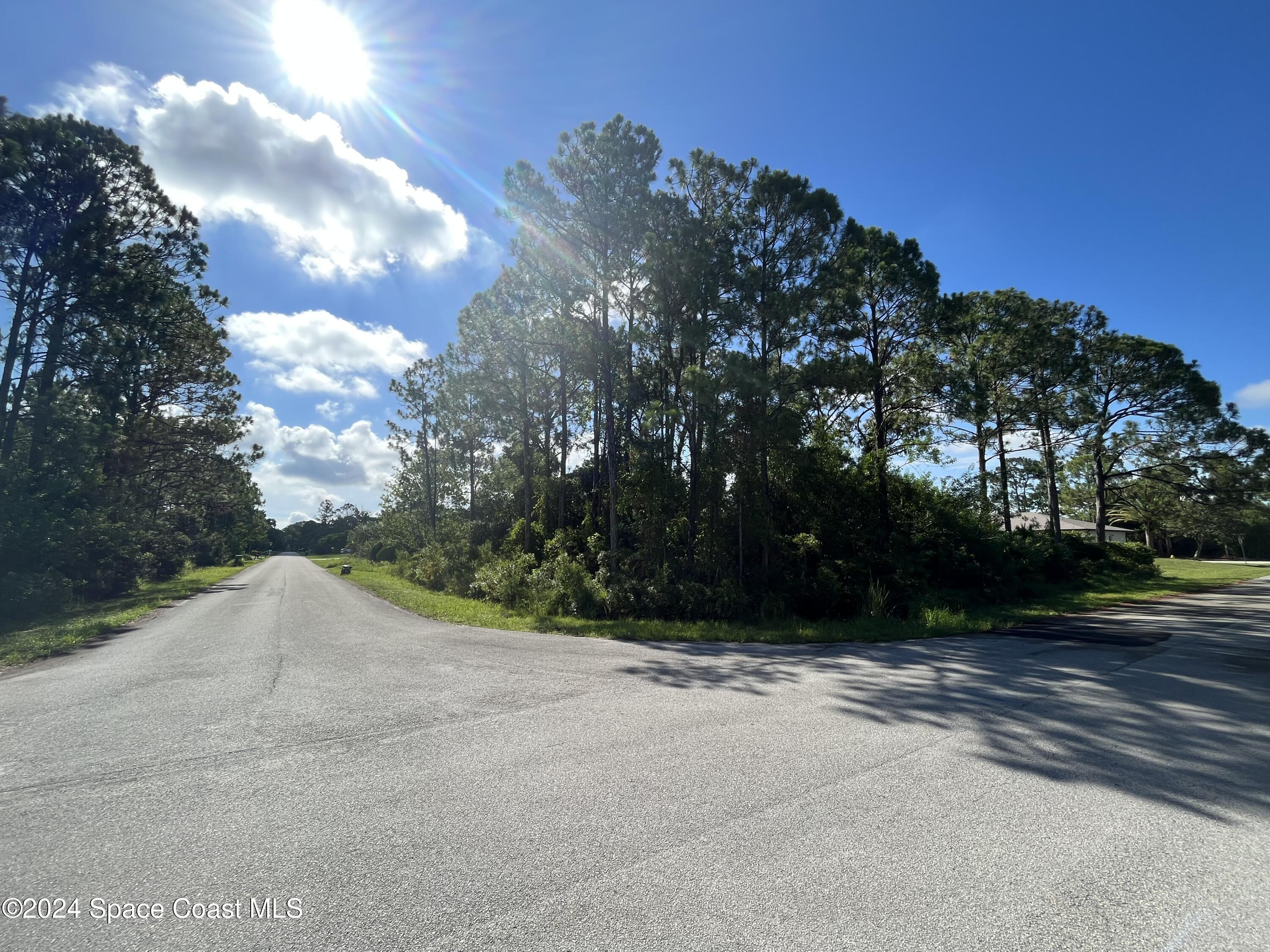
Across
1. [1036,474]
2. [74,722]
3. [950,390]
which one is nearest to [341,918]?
[74,722]

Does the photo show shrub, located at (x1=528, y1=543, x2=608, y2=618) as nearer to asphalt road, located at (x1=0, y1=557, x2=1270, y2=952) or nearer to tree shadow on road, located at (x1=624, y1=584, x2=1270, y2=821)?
tree shadow on road, located at (x1=624, y1=584, x2=1270, y2=821)

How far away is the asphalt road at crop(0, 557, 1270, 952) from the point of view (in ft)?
7.75

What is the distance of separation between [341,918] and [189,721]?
13.9ft

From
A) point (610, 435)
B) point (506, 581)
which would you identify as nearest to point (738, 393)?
point (610, 435)

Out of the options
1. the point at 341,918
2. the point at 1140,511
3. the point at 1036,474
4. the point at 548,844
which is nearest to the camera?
the point at 341,918

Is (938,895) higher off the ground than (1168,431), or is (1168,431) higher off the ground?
(1168,431)

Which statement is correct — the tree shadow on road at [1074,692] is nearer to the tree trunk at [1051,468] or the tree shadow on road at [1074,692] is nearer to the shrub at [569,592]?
the shrub at [569,592]

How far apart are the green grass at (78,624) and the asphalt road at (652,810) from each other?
13.6 feet

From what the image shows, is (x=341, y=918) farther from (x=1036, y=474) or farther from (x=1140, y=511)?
(x=1140, y=511)

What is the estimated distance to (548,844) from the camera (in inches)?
118

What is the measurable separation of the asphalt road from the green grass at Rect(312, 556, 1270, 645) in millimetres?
4118

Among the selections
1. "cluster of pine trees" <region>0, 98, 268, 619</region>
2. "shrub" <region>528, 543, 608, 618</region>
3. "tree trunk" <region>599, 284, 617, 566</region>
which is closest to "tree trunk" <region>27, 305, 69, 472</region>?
"cluster of pine trees" <region>0, 98, 268, 619</region>

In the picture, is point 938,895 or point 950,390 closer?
point 938,895

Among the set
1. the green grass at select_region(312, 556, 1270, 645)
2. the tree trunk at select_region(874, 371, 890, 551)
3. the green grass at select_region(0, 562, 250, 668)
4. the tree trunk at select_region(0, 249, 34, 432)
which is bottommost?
the green grass at select_region(0, 562, 250, 668)
